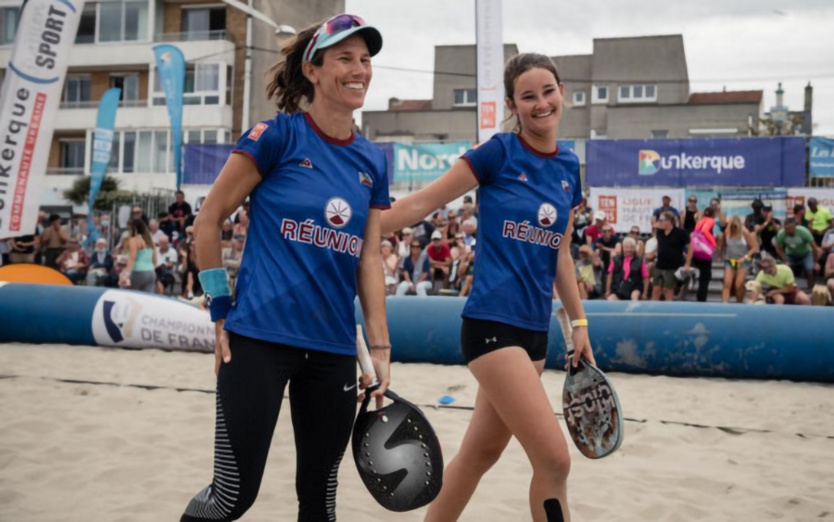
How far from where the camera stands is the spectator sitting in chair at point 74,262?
56.9 ft

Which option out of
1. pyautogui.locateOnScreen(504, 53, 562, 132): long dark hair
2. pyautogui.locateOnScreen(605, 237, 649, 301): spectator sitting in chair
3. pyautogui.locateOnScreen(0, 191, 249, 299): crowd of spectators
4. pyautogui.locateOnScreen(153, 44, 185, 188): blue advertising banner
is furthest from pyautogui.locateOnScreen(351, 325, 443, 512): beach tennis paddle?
pyautogui.locateOnScreen(153, 44, 185, 188): blue advertising banner

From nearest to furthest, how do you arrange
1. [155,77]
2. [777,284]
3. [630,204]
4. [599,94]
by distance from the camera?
[777,284]
[630,204]
[155,77]
[599,94]

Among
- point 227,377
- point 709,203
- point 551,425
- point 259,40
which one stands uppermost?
point 259,40

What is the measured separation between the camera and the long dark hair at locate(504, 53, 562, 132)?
3270 mm

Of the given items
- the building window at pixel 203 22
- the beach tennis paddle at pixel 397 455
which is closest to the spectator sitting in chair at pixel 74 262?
the beach tennis paddle at pixel 397 455

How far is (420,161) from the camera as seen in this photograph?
17750mm

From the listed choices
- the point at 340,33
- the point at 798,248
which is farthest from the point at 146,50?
the point at 340,33

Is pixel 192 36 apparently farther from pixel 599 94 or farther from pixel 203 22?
pixel 599 94

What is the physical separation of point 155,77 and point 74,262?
20632 millimetres

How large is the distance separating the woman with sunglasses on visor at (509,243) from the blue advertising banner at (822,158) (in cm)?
1421

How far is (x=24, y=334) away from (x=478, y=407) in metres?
9.01

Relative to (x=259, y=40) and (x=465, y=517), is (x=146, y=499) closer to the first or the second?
(x=465, y=517)

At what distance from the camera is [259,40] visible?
118 ft

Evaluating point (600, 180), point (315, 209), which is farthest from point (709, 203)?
point (315, 209)
